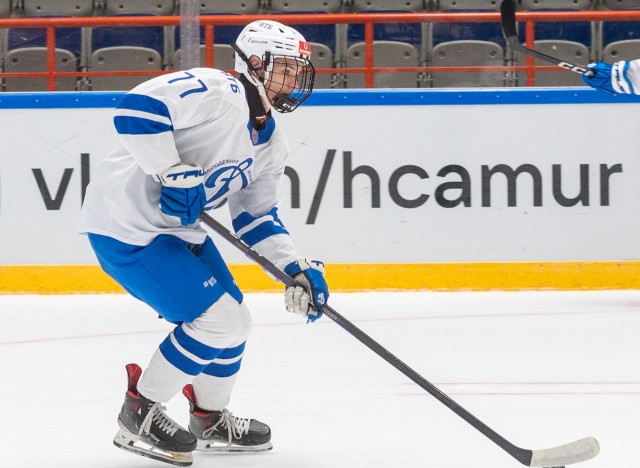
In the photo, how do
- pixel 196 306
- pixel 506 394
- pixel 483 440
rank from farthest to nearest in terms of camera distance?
pixel 506 394 → pixel 483 440 → pixel 196 306

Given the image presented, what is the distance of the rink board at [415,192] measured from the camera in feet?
19.7

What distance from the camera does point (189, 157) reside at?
2.71 m

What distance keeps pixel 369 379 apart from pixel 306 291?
40.6 inches

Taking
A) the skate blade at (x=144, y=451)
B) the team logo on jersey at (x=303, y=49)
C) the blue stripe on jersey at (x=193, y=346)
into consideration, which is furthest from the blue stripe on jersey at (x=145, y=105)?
the skate blade at (x=144, y=451)

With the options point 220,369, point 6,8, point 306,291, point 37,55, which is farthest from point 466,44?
point 220,369

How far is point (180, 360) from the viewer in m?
2.66

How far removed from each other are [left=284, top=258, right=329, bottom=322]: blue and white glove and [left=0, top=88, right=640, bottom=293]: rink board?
3.09 metres

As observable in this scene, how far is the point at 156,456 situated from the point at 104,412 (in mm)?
625

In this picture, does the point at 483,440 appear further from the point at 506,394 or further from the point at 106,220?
the point at 106,220

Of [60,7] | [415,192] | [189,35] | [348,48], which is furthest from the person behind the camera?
[60,7]

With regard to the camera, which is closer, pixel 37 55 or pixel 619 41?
pixel 37 55

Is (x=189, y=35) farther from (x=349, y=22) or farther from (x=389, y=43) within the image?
(x=389, y=43)

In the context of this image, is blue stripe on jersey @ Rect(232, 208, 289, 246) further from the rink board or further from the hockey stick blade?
the rink board

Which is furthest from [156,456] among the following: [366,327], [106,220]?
[366,327]
